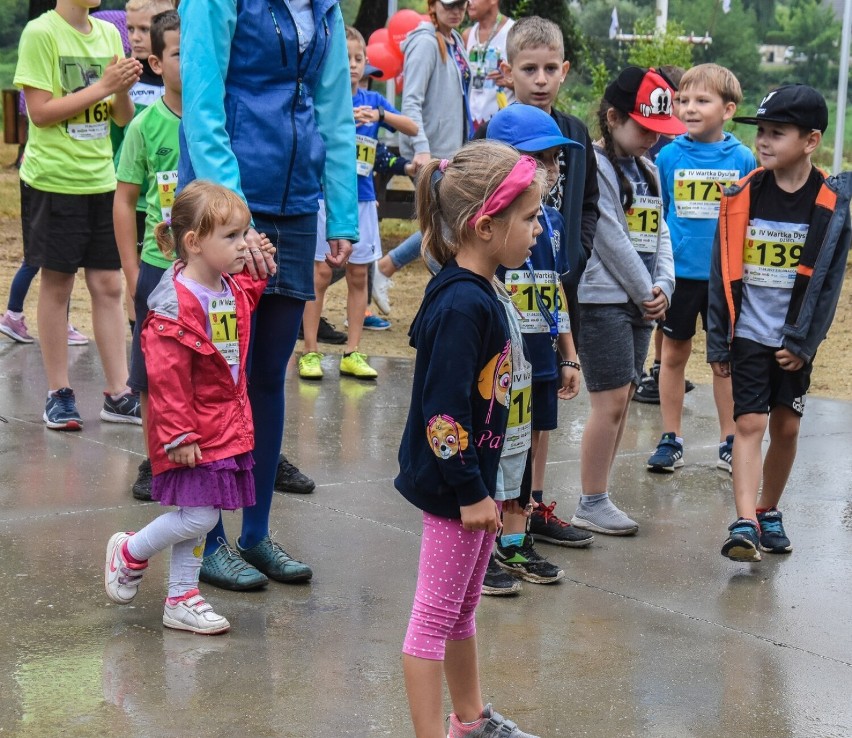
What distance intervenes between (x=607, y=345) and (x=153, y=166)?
1981mm

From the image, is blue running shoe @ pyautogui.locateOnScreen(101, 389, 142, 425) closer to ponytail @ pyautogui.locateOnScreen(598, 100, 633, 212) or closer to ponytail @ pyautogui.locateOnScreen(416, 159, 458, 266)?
ponytail @ pyautogui.locateOnScreen(598, 100, 633, 212)

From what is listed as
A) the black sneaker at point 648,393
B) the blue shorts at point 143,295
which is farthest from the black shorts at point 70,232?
the black sneaker at point 648,393

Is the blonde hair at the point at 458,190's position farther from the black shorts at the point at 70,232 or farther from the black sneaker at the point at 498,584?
the black shorts at the point at 70,232

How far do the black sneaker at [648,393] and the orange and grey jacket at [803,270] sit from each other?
2.57 meters

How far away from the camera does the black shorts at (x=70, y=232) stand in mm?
6328

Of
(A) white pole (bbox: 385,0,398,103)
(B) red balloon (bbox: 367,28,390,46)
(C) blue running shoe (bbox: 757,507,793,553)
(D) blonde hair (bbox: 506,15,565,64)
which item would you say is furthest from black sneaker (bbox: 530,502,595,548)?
(A) white pole (bbox: 385,0,398,103)

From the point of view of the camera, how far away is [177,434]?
12.5ft

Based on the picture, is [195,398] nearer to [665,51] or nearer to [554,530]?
[554,530]

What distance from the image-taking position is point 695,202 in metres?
6.66

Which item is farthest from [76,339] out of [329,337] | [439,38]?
[439,38]

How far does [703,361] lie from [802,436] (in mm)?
3067

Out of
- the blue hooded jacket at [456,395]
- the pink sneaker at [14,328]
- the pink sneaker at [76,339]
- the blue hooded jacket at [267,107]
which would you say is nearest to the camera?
the blue hooded jacket at [456,395]

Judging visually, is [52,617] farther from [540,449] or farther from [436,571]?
[540,449]

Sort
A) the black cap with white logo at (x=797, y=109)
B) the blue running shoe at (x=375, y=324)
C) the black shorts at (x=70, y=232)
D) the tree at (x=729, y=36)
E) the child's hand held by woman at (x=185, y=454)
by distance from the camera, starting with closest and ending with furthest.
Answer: the child's hand held by woman at (x=185, y=454)
the black cap with white logo at (x=797, y=109)
the black shorts at (x=70, y=232)
the blue running shoe at (x=375, y=324)
the tree at (x=729, y=36)
